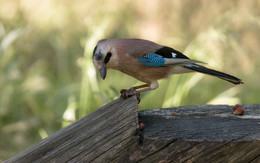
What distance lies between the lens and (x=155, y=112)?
1.97 metres

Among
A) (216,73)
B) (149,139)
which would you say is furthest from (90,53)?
(149,139)

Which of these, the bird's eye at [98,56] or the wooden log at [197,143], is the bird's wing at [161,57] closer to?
the bird's eye at [98,56]

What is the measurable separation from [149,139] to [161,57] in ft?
3.89

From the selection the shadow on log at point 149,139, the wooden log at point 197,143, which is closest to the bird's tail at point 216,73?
the shadow on log at point 149,139

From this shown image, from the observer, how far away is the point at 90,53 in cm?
371

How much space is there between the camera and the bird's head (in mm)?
2486

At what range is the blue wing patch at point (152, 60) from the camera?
2615mm

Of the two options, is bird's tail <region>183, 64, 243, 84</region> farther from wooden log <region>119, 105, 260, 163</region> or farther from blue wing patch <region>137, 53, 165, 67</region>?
wooden log <region>119, 105, 260, 163</region>

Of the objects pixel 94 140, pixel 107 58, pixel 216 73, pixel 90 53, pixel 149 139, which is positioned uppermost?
pixel 90 53

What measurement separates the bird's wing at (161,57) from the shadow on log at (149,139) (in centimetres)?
73

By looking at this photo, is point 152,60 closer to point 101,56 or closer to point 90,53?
point 101,56

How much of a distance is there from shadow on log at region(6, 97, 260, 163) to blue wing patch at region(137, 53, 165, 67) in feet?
2.41

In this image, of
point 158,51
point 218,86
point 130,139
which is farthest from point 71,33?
point 130,139

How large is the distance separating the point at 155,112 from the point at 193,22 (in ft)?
14.4
